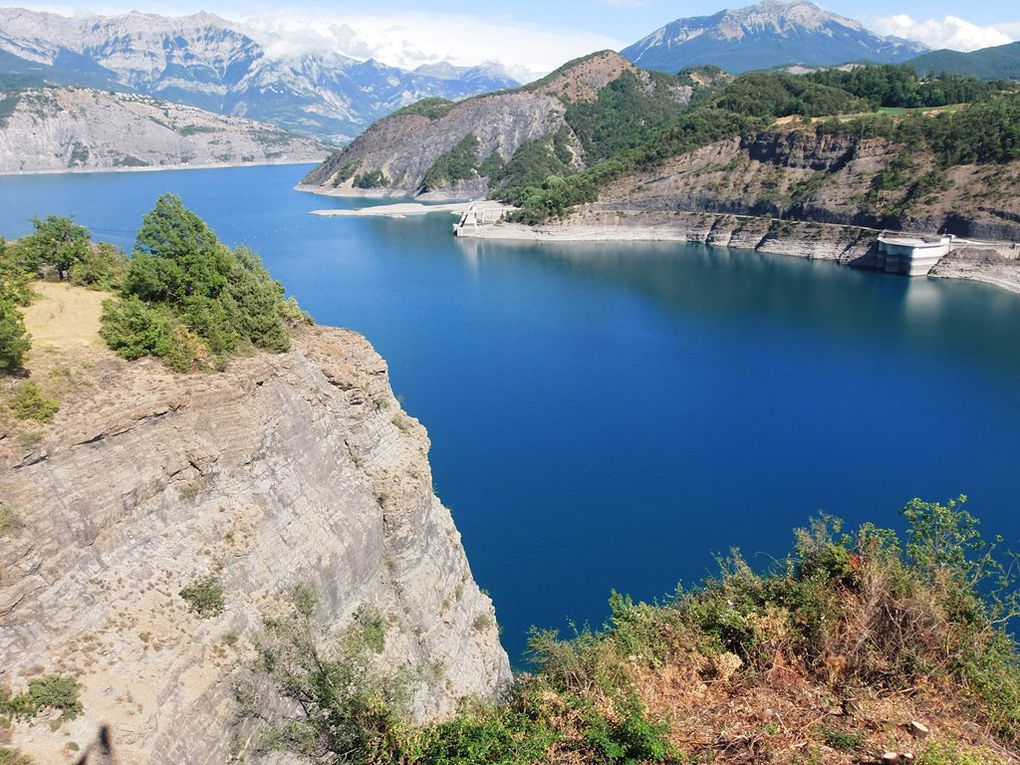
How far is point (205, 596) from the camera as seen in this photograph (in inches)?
607

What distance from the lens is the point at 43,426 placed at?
13.9 metres

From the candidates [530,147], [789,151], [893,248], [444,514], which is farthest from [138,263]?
[530,147]

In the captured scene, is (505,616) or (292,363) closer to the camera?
(292,363)

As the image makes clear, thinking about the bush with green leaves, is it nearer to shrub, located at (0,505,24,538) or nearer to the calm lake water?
shrub, located at (0,505,24,538)

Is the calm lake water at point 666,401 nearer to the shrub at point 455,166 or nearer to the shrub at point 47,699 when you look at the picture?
the shrub at point 47,699

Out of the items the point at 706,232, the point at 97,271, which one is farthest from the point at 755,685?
the point at 706,232

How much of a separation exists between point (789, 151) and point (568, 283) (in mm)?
54680

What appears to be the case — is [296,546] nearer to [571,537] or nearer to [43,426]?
[43,426]

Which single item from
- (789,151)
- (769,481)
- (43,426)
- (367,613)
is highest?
(789,151)

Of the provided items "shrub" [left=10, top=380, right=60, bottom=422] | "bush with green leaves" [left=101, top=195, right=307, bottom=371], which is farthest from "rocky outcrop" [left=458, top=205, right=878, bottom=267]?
"shrub" [left=10, top=380, right=60, bottom=422]

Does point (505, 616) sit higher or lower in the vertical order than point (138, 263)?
lower

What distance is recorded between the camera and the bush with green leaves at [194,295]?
59.2 ft

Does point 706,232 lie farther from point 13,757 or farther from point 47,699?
point 13,757

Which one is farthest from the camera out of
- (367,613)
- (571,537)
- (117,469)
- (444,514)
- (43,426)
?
(571,537)
